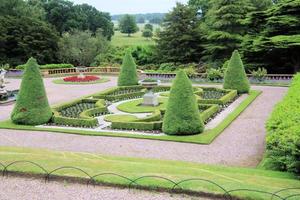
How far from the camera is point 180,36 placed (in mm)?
45469

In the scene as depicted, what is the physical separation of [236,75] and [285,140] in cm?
1748

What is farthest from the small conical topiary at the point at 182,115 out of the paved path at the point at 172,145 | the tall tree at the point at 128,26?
the tall tree at the point at 128,26

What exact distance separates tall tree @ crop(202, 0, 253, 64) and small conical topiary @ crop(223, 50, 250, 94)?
47.0 ft

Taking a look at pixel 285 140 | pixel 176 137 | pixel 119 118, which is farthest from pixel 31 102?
pixel 285 140

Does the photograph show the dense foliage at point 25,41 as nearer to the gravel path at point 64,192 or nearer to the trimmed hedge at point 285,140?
the trimmed hedge at point 285,140

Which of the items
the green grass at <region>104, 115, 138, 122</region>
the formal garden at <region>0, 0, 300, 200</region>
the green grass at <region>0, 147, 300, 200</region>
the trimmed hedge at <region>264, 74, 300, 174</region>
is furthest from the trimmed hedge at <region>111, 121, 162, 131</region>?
the trimmed hedge at <region>264, 74, 300, 174</region>

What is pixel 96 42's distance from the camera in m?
51.7

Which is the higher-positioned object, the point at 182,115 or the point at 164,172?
the point at 182,115

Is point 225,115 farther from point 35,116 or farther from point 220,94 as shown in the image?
point 35,116

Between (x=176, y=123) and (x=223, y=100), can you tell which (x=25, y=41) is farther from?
(x=176, y=123)

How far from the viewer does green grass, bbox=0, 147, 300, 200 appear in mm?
9438

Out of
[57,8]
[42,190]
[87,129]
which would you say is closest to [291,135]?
[42,190]

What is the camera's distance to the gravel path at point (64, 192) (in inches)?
367

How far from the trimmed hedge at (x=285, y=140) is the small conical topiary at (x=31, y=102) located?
445 inches
